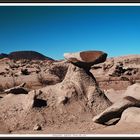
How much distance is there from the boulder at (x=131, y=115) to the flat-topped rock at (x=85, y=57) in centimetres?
180

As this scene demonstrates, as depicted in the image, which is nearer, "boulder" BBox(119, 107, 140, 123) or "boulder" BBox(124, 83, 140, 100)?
"boulder" BBox(119, 107, 140, 123)

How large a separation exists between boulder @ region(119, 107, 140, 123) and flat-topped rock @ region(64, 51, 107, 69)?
71.1 inches

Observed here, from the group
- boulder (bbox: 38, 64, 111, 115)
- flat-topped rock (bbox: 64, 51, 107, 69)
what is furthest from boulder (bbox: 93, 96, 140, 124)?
flat-topped rock (bbox: 64, 51, 107, 69)

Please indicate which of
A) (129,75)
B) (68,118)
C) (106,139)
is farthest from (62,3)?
(129,75)

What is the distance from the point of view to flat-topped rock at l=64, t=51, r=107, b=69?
8842 millimetres

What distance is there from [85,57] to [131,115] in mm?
2106

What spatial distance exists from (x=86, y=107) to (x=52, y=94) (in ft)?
2.87

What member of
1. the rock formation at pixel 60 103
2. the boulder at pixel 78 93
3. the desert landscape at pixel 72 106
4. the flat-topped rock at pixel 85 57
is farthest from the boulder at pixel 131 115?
the flat-topped rock at pixel 85 57

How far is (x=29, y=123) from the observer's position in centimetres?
828

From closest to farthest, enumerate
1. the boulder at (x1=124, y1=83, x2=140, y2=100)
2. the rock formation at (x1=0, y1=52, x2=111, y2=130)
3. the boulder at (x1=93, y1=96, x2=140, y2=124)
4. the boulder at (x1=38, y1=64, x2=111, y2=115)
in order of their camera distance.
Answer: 1. the boulder at (x1=93, y1=96, x2=140, y2=124)
2. the boulder at (x1=124, y1=83, x2=140, y2=100)
3. the rock formation at (x1=0, y1=52, x2=111, y2=130)
4. the boulder at (x1=38, y1=64, x2=111, y2=115)

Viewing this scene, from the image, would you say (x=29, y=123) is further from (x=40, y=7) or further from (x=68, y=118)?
(x=40, y=7)

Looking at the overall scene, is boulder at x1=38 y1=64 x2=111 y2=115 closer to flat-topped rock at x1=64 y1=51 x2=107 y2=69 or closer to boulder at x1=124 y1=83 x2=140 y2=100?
flat-topped rock at x1=64 y1=51 x2=107 y2=69

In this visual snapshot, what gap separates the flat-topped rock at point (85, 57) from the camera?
8842 millimetres

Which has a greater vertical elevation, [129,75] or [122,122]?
[122,122]
